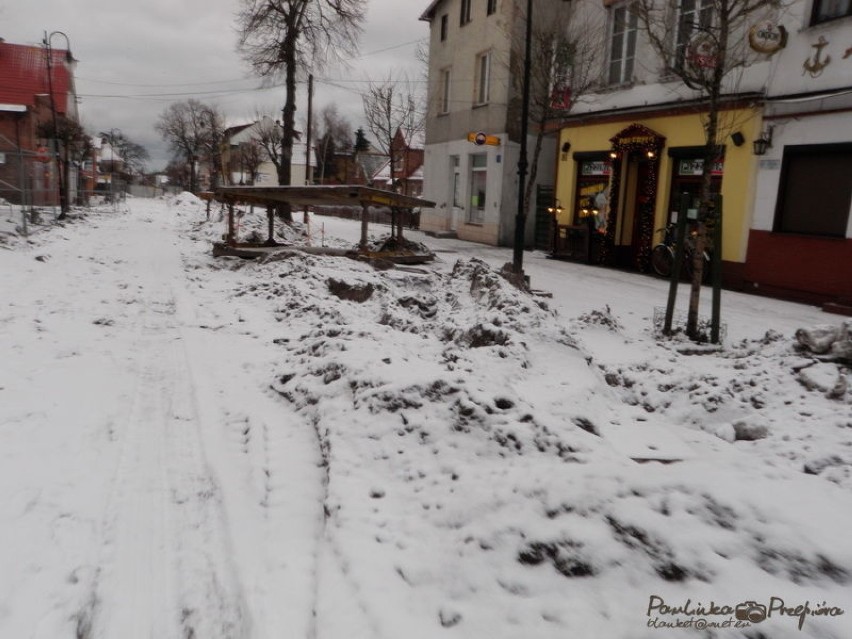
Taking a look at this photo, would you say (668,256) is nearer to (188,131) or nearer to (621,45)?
(621,45)

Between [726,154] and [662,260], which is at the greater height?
[726,154]

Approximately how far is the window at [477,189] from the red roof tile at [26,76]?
2448 cm

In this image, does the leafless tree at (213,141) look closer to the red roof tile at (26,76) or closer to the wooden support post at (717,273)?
the red roof tile at (26,76)

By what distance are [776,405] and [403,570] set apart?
436cm

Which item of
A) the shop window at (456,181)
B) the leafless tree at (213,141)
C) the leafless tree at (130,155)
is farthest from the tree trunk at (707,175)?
the leafless tree at (130,155)

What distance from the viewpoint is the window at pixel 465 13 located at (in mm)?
24578

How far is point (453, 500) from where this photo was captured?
3.21 m

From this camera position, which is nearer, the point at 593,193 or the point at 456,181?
the point at 593,193

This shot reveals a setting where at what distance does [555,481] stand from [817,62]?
12653mm

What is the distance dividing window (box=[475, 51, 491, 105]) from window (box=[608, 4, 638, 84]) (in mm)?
6922

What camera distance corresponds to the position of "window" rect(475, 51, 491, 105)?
23.4 metres

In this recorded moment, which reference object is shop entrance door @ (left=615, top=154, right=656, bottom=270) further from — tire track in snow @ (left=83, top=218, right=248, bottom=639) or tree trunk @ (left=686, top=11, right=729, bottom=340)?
tire track in snow @ (left=83, top=218, right=248, bottom=639)

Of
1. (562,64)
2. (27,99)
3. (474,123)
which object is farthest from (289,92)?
(27,99)

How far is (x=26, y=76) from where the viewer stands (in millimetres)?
34125
